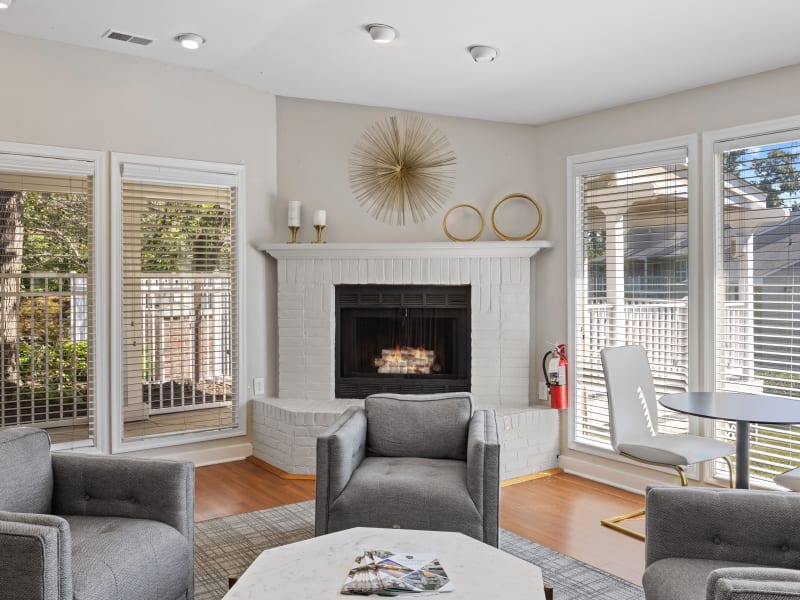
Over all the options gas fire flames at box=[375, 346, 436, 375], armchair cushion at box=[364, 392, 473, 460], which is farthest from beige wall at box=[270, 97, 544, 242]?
armchair cushion at box=[364, 392, 473, 460]

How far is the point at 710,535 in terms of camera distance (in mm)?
2115

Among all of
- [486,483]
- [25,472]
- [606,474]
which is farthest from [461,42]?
[606,474]

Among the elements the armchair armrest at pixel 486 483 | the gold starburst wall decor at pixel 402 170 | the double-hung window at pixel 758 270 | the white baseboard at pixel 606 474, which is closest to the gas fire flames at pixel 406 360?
the gold starburst wall decor at pixel 402 170

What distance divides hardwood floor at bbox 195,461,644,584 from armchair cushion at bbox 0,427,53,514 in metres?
1.29

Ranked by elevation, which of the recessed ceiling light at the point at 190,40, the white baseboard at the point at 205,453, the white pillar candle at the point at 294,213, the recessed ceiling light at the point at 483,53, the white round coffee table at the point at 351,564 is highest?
the recessed ceiling light at the point at 190,40

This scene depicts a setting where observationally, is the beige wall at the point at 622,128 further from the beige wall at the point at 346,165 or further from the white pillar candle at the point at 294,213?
the white pillar candle at the point at 294,213

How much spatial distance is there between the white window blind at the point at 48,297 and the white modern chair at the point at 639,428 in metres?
3.15

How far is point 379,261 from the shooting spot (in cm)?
488

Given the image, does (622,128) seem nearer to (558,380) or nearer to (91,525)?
(558,380)

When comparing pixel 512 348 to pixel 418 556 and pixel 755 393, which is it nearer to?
pixel 755 393

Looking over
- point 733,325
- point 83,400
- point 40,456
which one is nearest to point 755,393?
point 733,325

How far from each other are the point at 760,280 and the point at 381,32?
2.52 meters

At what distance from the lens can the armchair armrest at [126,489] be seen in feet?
8.23

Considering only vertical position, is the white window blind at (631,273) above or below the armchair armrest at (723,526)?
above
